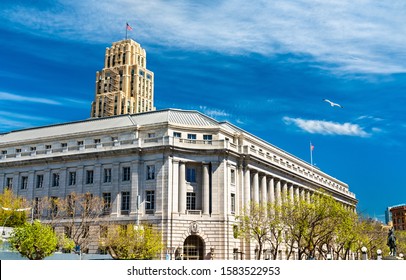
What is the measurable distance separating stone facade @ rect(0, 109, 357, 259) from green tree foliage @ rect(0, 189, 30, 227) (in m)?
4.97

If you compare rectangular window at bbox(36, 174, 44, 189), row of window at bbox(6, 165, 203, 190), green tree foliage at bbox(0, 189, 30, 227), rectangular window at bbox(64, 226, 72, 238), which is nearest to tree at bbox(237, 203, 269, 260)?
row of window at bbox(6, 165, 203, 190)

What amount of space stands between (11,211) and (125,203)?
61.5ft

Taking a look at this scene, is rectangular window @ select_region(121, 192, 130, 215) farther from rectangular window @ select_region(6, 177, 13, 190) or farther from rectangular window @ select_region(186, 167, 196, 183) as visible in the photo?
rectangular window @ select_region(6, 177, 13, 190)

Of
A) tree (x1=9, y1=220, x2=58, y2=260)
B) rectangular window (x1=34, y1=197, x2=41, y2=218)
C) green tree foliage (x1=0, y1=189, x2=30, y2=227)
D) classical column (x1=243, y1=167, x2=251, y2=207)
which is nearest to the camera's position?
tree (x1=9, y1=220, x2=58, y2=260)

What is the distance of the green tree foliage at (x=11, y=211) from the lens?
260ft

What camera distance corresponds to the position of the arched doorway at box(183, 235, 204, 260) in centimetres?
7650

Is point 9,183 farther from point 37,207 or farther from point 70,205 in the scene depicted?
point 70,205

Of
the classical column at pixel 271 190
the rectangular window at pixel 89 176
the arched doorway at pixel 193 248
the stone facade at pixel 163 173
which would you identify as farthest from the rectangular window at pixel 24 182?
the classical column at pixel 271 190

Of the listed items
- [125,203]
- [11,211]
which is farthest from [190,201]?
[11,211]

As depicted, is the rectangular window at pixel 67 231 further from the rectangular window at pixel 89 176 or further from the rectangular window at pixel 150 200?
the rectangular window at pixel 150 200

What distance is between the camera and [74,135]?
90500mm
